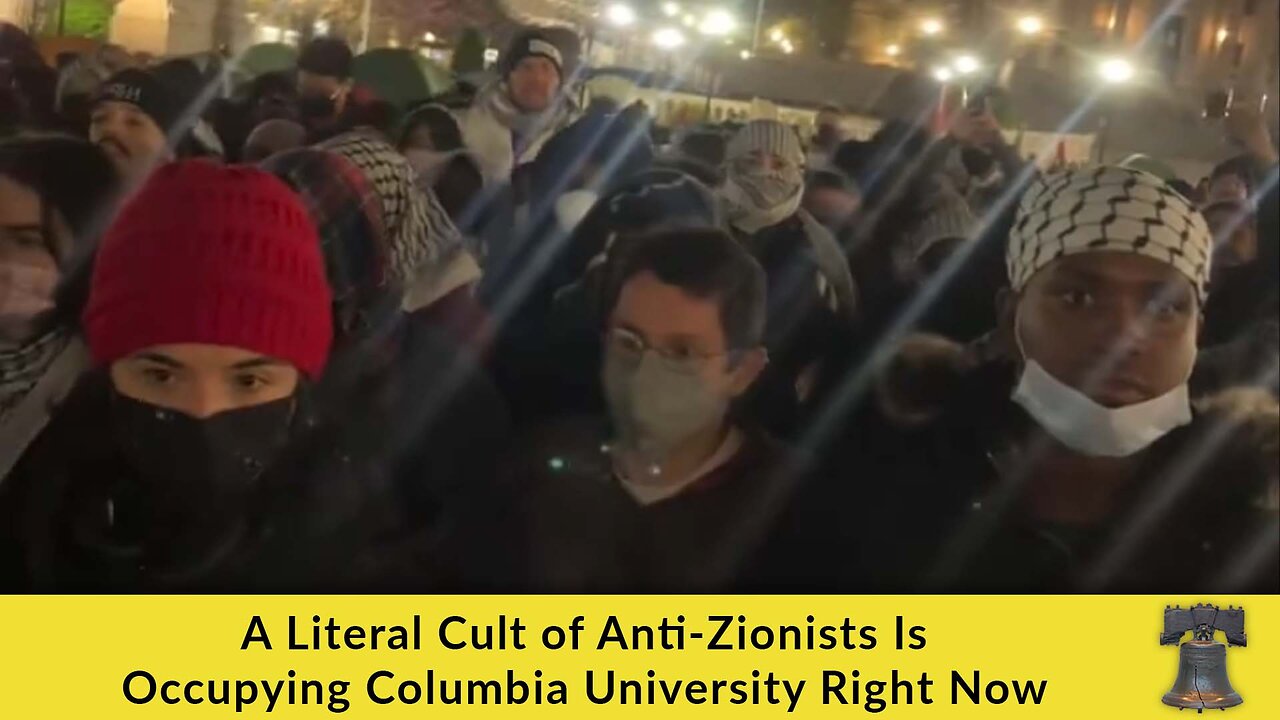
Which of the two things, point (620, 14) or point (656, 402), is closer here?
point (656, 402)

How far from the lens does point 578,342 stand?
1770 mm

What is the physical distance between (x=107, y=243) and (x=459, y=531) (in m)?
0.58

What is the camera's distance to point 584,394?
172cm

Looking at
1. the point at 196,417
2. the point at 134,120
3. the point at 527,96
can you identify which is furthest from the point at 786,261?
the point at 134,120

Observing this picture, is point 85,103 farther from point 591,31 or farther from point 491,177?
point 591,31

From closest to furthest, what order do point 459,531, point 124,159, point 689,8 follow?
1. point 459,531
2. point 124,159
3. point 689,8

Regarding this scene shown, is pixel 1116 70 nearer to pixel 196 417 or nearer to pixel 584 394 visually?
pixel 584 394

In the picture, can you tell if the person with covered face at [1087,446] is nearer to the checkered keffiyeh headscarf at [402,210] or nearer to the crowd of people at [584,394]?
the crowd of people at [584,394]

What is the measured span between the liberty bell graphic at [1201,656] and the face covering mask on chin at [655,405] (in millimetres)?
696

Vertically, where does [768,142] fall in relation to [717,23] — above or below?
below

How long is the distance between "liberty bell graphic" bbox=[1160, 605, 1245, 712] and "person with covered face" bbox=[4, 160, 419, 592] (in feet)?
3.68

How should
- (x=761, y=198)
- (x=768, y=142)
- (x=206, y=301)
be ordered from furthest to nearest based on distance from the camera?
(x=768, y=142) → (x=761, y=198) → (x=206, y=301)

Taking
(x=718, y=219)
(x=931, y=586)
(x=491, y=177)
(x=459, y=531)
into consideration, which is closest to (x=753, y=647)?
(x=931, y=586)

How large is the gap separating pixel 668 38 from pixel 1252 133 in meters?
1.15
